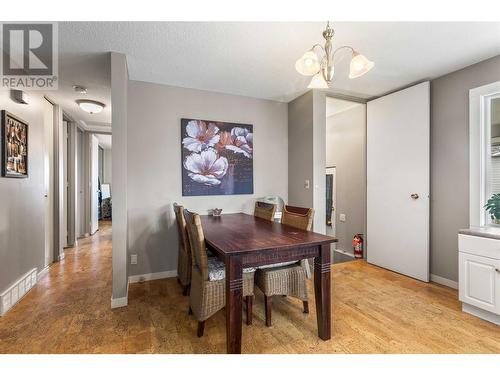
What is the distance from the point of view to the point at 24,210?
2660 millimetres

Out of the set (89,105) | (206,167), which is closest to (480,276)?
(206,167)

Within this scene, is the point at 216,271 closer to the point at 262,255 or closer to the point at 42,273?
the point at 262,255

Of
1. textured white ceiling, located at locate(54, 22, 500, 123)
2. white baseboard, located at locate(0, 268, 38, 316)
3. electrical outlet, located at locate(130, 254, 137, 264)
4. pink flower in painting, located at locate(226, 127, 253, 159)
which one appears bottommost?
white baseboard, located at locate(0, 268, 38, 316)

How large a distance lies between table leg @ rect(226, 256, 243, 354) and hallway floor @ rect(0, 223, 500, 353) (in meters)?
0.24

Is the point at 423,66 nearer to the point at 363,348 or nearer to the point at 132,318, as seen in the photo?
the point at 363,348

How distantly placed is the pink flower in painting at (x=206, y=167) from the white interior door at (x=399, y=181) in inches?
84.6

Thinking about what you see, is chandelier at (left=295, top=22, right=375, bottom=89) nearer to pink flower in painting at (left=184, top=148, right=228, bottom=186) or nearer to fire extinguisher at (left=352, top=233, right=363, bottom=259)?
pink flower in painting at (left=184, top=148, right=228, bottom=186)

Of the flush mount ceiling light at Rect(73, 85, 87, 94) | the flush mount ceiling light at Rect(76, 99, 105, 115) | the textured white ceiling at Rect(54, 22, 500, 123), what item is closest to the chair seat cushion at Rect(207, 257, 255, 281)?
the textured white ceiling at Rect(54, 22, 500, 123)

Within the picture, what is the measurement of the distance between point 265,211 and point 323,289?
48.7 inches

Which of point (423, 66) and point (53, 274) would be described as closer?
point (423, 66)

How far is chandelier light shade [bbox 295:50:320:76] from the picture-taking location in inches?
66.2

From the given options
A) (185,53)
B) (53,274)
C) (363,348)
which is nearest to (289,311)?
(363,348)
